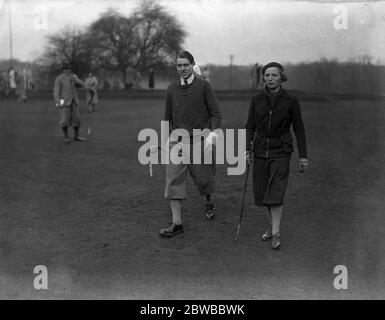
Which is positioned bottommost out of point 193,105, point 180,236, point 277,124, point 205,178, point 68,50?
point 180,236

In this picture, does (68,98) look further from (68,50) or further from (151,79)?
(151,79)

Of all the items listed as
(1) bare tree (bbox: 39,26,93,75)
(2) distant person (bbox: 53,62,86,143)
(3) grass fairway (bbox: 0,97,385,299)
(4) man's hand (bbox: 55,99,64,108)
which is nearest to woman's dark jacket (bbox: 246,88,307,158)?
(3) grass fairway (bbox: 0,97,385,299)

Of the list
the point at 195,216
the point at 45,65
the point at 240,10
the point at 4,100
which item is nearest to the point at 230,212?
the point at 195,216

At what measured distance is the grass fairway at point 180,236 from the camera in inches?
152

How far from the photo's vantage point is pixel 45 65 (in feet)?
26.8

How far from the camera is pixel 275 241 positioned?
4645 mm

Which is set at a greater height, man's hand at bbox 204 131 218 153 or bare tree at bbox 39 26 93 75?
bare tree at bbox 39 26 93 75

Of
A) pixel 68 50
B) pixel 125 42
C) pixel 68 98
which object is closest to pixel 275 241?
pixel 125 42

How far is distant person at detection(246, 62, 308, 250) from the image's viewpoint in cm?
457

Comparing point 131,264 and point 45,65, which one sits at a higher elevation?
point 45,65

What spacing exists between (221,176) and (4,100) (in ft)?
44.8

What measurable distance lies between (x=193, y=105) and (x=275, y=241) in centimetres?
146

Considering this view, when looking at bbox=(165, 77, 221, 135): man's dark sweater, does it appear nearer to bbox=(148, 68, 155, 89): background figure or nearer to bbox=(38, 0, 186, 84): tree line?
bbox=(38, 0, 186, 84): tree line
